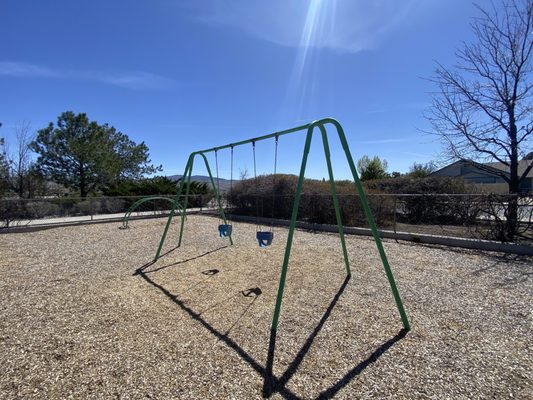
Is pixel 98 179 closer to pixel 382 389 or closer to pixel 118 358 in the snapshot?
pixel 118 358

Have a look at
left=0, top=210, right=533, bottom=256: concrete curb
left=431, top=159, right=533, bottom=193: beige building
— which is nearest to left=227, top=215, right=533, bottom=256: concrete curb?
left=0, top=210, right=533, bottom=256: concrete curb

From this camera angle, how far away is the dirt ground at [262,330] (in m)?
2.18

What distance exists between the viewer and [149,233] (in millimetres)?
9023

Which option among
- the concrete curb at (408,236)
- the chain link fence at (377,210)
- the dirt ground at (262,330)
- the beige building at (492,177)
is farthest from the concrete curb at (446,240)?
the beige building at (492,177)

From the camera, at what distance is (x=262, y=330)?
298cm

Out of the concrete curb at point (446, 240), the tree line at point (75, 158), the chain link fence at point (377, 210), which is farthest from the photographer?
the tree line at point (75, 158)

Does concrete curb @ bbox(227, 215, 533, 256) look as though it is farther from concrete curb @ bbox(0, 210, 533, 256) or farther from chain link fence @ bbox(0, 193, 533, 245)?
chain link fence @ bbox(0, 193, 533, 245)

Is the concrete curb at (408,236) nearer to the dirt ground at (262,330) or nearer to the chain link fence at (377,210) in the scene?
the chain link fence at (377,210)

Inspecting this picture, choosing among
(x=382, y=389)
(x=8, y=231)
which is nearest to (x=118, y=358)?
(x=382, y=389)

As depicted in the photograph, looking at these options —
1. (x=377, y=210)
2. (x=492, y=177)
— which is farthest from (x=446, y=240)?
(x=492, y=177)

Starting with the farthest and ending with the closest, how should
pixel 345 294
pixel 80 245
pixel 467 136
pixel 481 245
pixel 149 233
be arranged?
pixel 149 233 < pixel 467 136 < pixel 80 245 < pixel 481 245 < pixel 345 294

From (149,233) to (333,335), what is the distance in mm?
7376

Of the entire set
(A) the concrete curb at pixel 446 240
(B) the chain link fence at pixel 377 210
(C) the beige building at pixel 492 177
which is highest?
(C) the beige building at pixel 492 177

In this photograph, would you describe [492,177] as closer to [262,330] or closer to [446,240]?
[446,240]
